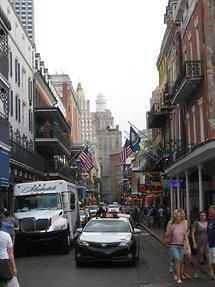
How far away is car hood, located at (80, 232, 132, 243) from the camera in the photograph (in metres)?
16.0

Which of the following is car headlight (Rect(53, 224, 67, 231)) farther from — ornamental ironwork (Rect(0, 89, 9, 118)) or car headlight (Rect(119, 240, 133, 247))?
ornamental ironwork (Rect(0, 89, 9, 118))

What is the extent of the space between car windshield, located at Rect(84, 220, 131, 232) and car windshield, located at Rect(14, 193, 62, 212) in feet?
15.9

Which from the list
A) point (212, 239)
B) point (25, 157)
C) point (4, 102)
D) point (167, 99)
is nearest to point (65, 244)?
point (212, 239)

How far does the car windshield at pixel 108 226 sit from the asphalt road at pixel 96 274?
1.08 m

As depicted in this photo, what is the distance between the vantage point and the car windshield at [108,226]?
17086mm

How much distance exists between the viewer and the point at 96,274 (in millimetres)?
14461

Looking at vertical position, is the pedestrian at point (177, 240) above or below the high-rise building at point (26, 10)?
below

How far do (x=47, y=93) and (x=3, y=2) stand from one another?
23.7 meters

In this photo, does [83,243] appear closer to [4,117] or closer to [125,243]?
[125,243]

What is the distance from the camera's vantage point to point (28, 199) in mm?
22625

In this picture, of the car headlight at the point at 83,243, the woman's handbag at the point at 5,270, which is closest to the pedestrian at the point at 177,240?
the car headlight at the point at 83,243

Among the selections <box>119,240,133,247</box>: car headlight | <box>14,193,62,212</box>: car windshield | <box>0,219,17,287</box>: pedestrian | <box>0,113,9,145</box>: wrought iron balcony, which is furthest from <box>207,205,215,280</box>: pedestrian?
<box>0,113,9,145</box>: wrought iron balcony

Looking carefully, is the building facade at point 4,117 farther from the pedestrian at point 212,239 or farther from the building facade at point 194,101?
the pedestrian at point 212,239

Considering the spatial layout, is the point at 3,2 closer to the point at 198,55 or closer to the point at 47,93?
the point at 198,55
